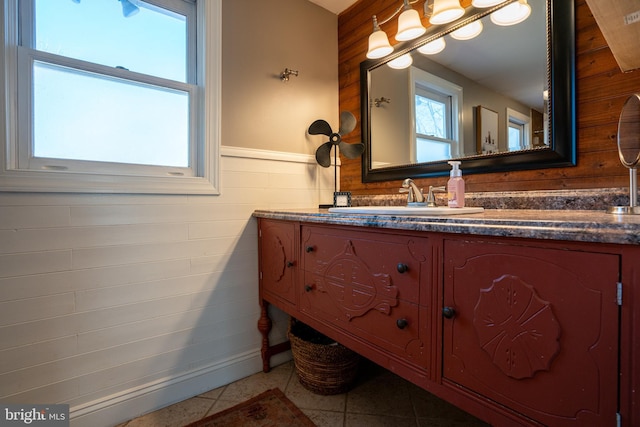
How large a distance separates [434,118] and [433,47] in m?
0.36

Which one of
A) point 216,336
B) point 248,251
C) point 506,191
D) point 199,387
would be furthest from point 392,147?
point 199,387

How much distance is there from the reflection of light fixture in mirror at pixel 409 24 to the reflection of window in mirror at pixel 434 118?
19 centimetres

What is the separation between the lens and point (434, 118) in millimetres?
1532

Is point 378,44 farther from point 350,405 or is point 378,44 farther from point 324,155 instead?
point 350,405

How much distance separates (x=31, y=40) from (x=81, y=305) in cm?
113

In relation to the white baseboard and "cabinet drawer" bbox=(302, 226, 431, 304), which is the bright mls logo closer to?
the white baseboard

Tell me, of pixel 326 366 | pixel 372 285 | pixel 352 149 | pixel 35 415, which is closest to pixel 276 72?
pixel 352 149

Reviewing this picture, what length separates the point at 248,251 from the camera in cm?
173

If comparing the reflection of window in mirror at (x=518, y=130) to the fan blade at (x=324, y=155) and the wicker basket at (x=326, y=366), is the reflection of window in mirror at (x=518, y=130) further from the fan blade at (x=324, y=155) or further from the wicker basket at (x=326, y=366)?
the wicker basket at (x=326, y=366)

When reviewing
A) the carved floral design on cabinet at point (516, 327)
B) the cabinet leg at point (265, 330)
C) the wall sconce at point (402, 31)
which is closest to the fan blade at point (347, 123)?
the wall sconce at point (402, 31)

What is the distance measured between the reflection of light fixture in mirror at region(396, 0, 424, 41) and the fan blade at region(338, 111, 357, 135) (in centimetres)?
52

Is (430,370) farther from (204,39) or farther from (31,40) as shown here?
(31,40)

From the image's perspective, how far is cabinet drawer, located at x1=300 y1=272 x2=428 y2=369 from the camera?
87cm

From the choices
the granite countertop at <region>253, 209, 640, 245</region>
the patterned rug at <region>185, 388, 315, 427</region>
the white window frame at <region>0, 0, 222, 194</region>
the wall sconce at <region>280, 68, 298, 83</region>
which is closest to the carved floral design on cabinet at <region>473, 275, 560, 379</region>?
the granite countertop at <region>253, 209, 640, 245</region>
